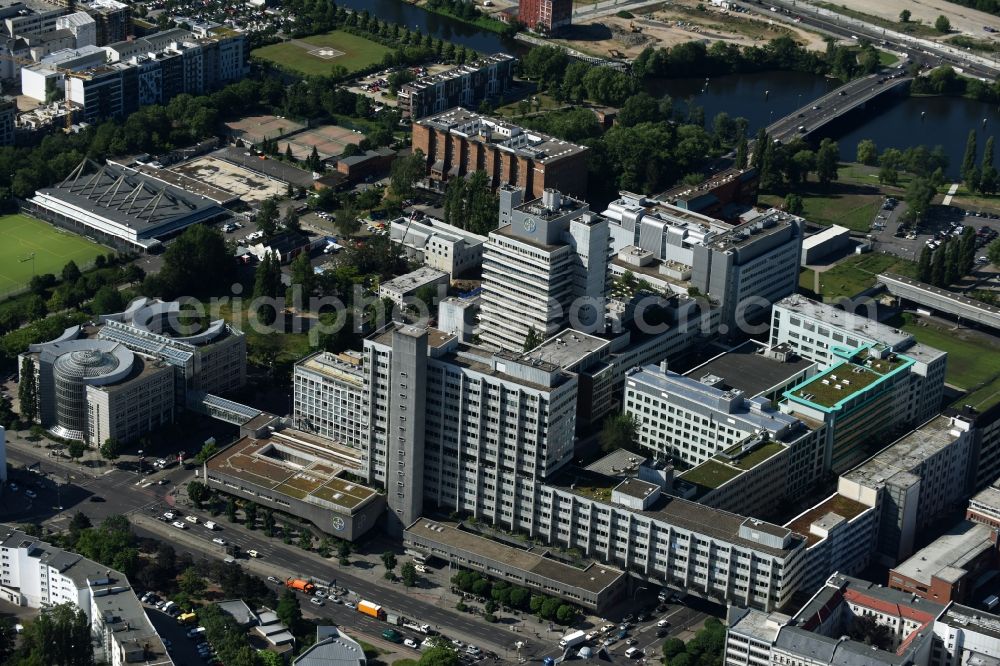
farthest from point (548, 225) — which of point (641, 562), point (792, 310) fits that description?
point (641, 562)

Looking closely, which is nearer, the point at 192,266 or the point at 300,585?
Result: the point at 300,585

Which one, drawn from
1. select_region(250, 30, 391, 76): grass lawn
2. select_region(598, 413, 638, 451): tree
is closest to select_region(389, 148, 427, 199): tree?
select_region(250, 30, 391, 76): grass lawn

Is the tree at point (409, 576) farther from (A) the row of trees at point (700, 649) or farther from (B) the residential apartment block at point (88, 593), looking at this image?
(B) the residential apartment block at point (88, 593)

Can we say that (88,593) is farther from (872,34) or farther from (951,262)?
(872,34)

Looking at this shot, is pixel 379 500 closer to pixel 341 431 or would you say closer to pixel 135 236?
pixel 341 431

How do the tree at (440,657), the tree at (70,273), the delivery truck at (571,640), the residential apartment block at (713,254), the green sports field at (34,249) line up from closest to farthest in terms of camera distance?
the tree at (440,657) < the delivery truck at (571,640) < the residential apartment block at (713,254) < the tree at (70,273) < the green sports field at (34,249)

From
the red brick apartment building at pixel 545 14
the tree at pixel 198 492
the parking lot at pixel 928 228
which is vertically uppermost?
the red brick apartment building at pixel 545 14

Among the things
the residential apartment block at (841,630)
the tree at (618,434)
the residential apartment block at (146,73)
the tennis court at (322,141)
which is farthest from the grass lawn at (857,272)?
the residential apartment block at (146,73)

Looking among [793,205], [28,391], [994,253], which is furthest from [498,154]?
[28,391]
